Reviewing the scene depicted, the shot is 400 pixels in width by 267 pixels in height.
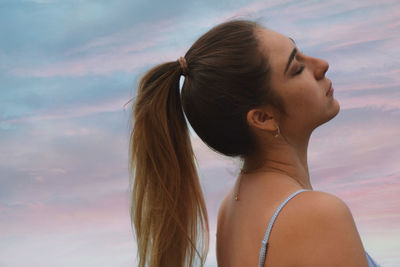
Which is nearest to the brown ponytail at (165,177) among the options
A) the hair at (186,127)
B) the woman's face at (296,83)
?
the hair at (186,127)

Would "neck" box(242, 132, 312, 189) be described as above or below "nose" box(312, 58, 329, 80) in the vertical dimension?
below

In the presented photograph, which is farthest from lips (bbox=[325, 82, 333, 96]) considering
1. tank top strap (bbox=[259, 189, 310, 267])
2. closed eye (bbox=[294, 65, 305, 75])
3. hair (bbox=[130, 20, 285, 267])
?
tank top strap (bbox=[259, 189, 310, 267])

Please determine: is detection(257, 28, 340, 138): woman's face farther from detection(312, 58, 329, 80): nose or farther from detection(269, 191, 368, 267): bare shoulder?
detection(269, 191, 368, 267): bare shoulder

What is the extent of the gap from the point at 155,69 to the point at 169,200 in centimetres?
75

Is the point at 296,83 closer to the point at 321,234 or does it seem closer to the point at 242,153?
the point at 242,153

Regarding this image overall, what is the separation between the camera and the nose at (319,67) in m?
3.18

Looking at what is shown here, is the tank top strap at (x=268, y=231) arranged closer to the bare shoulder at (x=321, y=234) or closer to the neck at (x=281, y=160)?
the bare shoulder at (x=321, y=234)

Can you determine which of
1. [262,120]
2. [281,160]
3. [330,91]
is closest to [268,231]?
[281,160]

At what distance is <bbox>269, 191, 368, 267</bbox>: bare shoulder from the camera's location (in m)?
2.55

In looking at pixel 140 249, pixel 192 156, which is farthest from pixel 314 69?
pixel 140 249

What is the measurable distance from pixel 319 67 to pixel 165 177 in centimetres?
105

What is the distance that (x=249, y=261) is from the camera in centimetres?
282

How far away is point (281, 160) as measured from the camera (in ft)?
10.0

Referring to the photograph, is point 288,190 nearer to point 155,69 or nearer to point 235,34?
point 235,34
